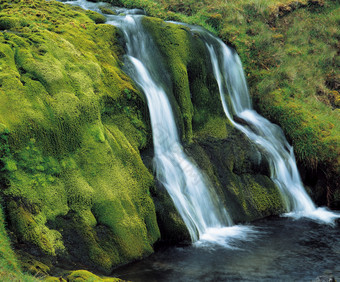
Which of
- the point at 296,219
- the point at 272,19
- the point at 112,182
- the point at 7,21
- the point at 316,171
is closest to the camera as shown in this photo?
the point at 112,182

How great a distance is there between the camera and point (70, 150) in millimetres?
6879

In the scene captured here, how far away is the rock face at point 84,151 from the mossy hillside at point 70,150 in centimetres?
2

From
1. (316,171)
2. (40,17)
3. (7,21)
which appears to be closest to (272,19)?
(316,171)

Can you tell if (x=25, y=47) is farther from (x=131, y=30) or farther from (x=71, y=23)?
(x=131, y=30)

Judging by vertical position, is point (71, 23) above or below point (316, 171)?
above

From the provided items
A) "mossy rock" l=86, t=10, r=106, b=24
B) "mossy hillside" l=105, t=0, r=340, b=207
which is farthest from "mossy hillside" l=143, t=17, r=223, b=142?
"mossy hillside" l=105, t=0, r=340, b=207

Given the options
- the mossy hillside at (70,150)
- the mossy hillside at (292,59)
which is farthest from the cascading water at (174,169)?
the mossy hillside at (292,59)

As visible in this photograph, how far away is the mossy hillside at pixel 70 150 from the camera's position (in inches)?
231

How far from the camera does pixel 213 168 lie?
9.90 metres

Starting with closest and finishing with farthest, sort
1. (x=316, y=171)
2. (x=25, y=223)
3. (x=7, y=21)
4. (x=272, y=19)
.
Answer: (x=25, y=223) < (x=7, y=21) < (x=316, y=171) < (x=272, y=19)

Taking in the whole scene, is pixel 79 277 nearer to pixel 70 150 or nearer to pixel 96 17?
pixel 70 150

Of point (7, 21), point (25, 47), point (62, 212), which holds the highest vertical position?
point (7, 21)

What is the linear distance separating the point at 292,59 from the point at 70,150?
11.6 m

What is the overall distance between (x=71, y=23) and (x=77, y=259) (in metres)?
6.03
